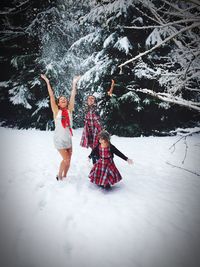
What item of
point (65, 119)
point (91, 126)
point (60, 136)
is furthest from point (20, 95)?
point (60, 136)

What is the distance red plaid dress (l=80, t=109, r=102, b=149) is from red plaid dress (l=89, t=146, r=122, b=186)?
4.34 feet

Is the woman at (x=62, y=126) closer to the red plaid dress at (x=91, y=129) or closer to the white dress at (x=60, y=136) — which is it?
the white dress at (x=60, y=136)

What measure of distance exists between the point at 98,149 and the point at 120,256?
2.32 m

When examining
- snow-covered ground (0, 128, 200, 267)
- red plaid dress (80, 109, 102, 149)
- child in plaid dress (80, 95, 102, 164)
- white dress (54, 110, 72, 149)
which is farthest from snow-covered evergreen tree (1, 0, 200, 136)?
white dress (54, 110, 72, 149)

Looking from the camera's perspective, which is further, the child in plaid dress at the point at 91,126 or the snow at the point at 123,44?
the snow at the point at 123,44

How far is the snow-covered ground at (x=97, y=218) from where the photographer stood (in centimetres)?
273

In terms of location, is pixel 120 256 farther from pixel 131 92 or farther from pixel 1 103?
pixel 1 103

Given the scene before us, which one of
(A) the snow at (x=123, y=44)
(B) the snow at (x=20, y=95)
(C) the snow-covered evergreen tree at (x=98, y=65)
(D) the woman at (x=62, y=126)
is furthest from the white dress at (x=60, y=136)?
(B) the snow at (x=20, y=95)

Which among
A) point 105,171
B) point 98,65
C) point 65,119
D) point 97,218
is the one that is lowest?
point 97,218

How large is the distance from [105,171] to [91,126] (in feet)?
5.78

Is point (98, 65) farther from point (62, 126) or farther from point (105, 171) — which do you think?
point (105, 171)

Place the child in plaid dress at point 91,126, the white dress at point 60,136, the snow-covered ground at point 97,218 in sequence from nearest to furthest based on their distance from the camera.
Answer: the snow-covered ground at point 97,218 < the white dress at point 60,136 < the child in plaid dress at point 91,126

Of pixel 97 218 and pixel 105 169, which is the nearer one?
pixel 97 218

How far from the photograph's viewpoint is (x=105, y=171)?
4.28m
